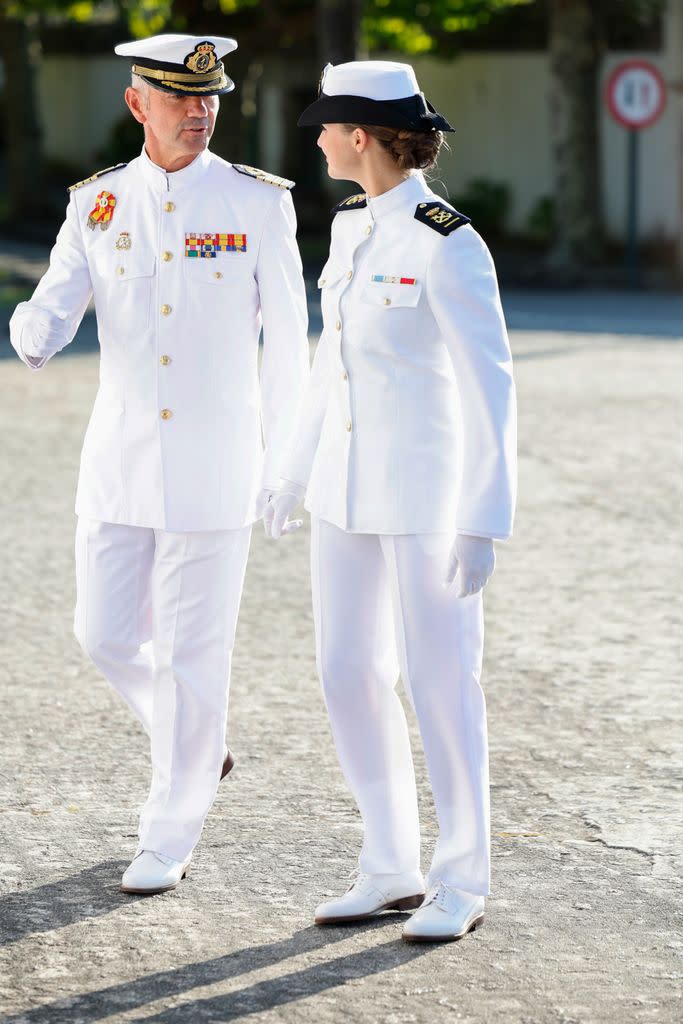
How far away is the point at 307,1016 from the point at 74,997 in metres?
0.49

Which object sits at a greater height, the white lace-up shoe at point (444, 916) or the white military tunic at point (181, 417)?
the white military tunic at point (181, 417)

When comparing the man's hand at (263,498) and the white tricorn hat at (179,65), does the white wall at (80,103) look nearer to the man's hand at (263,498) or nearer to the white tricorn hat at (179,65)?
the white tricorn hat at (179,65)

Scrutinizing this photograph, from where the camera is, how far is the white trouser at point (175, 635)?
185 inches

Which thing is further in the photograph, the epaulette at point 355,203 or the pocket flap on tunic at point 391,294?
the epaulette at point 355,203

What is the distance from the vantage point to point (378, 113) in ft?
13.8

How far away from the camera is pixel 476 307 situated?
4.12 metres

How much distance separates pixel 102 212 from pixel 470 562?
1.39 meters

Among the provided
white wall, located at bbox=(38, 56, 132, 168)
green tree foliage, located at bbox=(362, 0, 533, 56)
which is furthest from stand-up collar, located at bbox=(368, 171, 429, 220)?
white wall, located at bbox=(38, 56, 132, 168)

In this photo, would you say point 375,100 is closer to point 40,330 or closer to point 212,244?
point 212,244

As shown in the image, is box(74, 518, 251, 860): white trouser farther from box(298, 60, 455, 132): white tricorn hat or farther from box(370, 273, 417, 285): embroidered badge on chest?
box(298, 60, 455, 132): white tricorn hat

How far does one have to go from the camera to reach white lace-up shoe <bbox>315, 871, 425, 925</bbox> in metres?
4.40

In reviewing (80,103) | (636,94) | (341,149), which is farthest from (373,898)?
(80,103)

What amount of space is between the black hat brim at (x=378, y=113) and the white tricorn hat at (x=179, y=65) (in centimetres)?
47

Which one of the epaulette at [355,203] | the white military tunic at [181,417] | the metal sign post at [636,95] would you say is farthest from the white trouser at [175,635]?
the metal sign post at [636,95]
